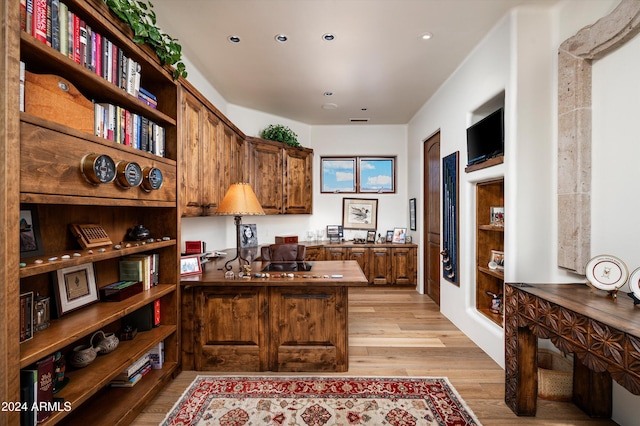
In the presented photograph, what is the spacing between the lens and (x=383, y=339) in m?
3.24

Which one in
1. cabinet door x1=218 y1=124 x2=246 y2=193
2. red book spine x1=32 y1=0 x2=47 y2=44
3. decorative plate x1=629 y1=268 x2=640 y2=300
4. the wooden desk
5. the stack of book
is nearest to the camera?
red book spine x1=32 y1=0 x2=47 y2=44

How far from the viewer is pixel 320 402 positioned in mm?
2160

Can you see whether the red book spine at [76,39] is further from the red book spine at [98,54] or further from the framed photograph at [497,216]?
the framed photograph at [497,216]

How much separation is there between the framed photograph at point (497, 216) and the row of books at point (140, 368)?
3178mm

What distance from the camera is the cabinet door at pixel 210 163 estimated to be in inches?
119

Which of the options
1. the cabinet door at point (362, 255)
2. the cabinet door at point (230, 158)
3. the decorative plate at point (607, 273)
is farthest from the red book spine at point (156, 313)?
the cabinet door at point (362, 255)

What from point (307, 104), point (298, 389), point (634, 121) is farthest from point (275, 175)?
point (634, 121)

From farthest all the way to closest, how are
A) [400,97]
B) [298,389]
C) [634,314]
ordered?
[400,97]
[298,389]
[634,314]

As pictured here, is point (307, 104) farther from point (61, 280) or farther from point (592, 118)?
point (61, 280)

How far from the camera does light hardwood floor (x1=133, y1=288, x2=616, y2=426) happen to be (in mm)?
2043

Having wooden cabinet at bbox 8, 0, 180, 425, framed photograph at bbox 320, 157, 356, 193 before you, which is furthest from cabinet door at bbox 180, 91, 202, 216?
framed photograph at bbox 320, 157, 356, 193

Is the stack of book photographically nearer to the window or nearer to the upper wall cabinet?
the upper wall cabinet

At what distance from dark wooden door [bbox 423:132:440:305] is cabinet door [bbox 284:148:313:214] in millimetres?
1954

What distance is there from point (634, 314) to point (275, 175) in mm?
4148
